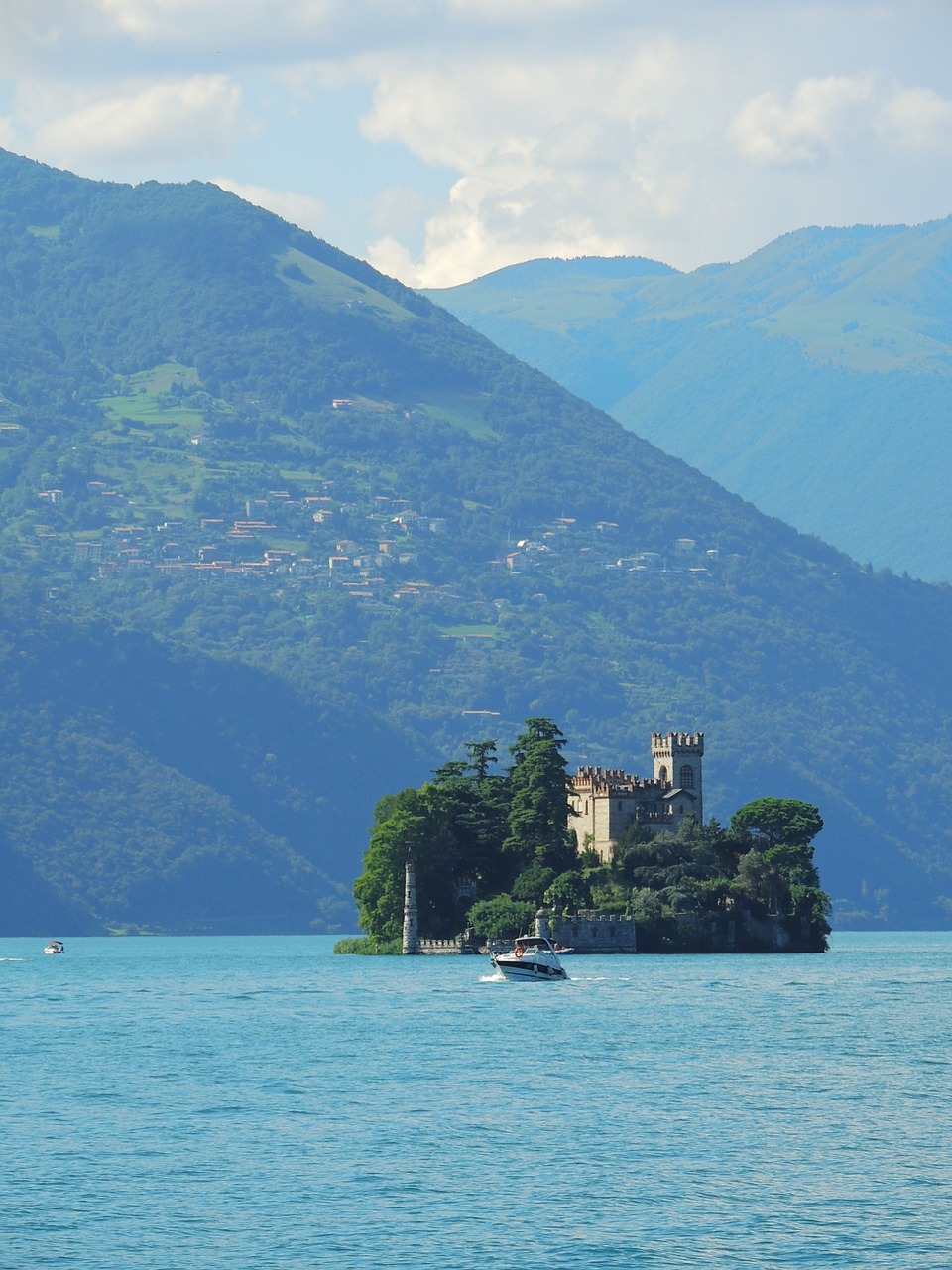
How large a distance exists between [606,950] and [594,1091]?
247ft

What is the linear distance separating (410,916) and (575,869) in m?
10.5

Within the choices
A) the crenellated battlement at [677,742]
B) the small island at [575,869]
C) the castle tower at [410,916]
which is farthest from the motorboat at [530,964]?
the crenellated battlement at [677,742]

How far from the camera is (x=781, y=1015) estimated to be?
109m

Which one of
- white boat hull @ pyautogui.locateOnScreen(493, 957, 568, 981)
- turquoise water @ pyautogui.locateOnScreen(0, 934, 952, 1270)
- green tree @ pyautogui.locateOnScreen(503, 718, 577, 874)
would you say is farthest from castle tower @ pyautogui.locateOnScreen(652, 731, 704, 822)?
turquoise water @ pyautogui.locateOnScreen(0, 934, 952, 1270)

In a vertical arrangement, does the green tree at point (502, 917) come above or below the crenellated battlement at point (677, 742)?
below

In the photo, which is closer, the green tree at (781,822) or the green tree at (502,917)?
the green tree at (502,917)

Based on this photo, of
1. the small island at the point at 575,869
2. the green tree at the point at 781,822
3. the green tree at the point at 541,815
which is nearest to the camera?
the small island at the point at 575,869

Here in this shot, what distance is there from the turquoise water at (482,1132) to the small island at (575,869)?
31361 mm

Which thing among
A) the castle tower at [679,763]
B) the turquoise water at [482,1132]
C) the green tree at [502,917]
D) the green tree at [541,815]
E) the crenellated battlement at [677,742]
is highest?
the crenellated battlement at [677,742]

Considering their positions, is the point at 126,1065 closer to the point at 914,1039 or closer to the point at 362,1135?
the point at 362,1135

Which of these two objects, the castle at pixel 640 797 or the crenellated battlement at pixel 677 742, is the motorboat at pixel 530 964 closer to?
the castle at pixel 640 797

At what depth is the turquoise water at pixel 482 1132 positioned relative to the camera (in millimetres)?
54656

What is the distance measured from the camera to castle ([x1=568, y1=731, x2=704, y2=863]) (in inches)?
6432

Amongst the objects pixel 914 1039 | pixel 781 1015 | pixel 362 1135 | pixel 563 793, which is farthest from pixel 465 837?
pixel 362 1135
